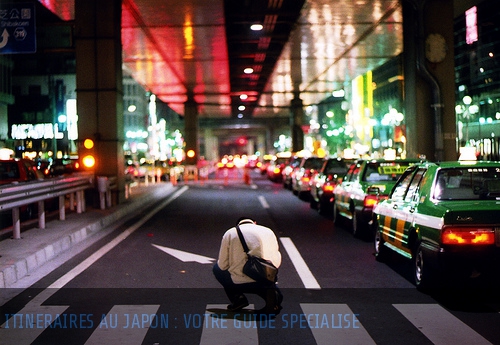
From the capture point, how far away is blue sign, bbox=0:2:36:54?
17.6 metres

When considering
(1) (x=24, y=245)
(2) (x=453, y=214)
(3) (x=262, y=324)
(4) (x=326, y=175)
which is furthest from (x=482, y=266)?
(4) (x=326, y=175)

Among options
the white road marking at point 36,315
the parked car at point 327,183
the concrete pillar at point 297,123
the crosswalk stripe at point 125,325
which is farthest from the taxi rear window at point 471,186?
the concrete pillar at point 297,123

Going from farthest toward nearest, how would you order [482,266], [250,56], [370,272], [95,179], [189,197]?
[250,56] → [189,197] → [95,179] → [370,272] → [482,266]

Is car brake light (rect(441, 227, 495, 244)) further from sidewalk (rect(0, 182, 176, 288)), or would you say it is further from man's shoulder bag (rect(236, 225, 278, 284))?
sidewalk (rect(0, 182, 176, 288))

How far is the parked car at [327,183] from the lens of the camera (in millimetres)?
20891

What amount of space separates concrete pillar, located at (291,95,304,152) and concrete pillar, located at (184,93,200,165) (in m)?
7.75

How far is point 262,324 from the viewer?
7477mm

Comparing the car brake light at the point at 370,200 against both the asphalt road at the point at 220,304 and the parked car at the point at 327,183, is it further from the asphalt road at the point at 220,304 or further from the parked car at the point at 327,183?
the parked car at the point at 327,183

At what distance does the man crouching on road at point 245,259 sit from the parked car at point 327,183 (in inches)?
474

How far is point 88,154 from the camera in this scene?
22375 mm

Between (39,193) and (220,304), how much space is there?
776 centimetres

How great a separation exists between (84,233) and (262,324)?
28.7ft

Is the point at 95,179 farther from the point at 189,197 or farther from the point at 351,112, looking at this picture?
the point at 351,112

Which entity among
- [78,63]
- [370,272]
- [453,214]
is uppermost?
[78,63]
